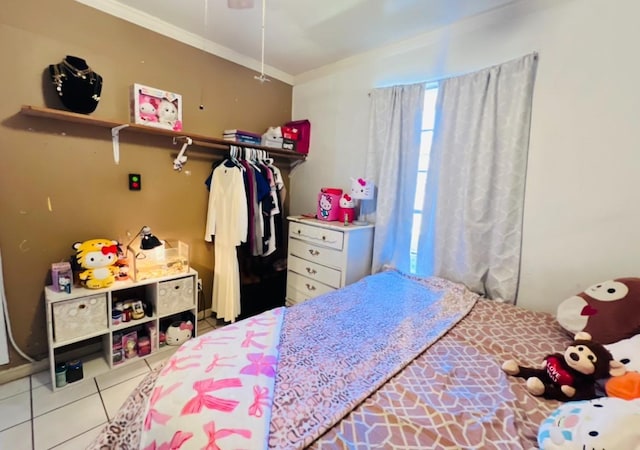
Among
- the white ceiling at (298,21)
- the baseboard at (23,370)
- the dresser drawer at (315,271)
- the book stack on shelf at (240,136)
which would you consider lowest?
the baseboard at (23,370)

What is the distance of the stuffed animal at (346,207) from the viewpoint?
2.51m

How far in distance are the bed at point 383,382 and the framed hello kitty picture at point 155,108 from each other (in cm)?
169

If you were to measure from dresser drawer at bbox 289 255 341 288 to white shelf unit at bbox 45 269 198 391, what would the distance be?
856mm

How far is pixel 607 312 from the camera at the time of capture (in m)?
1.27

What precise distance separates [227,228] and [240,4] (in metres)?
1.60

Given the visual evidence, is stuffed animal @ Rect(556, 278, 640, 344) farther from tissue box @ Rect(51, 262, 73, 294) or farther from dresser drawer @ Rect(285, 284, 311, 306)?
tissue box @ Rect(51, 262, 73, 294)

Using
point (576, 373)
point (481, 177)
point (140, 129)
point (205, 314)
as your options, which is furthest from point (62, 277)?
point (481, 177)

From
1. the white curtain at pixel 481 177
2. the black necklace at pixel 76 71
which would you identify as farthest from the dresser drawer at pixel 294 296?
the black necklace at pixel 76 71

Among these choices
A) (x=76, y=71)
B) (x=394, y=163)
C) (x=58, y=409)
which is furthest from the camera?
(x=394, y=163)

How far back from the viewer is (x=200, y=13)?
2.04m

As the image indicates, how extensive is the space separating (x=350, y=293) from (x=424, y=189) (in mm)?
1044

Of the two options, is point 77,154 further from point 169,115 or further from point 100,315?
point 100,315

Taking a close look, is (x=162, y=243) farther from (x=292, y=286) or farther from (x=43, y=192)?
(x=292, y=286)

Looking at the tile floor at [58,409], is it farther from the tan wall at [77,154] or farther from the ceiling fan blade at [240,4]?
the ceiling fan blade at [240,4]
